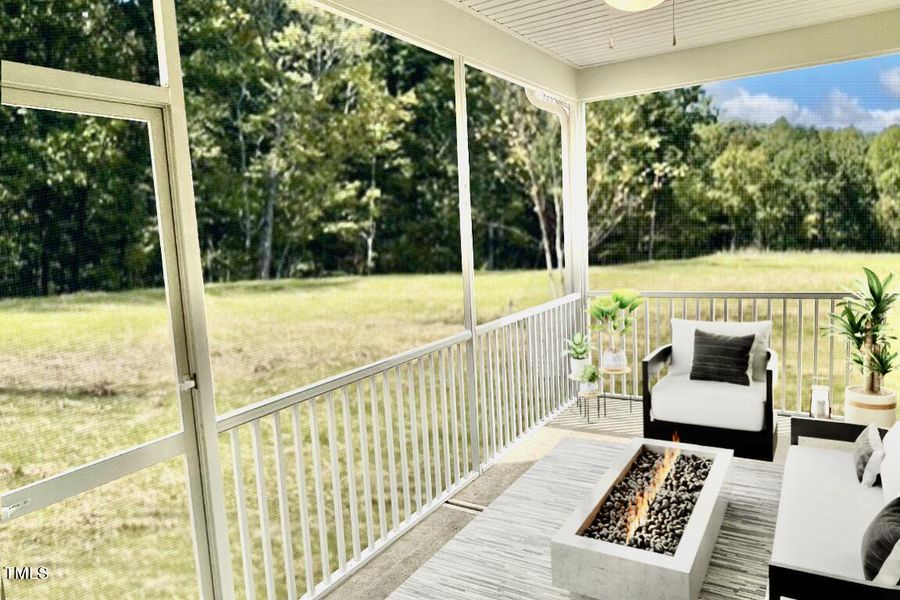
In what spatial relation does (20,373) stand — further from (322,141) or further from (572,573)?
(322,141)

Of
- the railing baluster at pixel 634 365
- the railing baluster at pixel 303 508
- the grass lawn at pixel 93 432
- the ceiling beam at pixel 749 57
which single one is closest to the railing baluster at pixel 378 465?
the railing baluster at pixel 303 508

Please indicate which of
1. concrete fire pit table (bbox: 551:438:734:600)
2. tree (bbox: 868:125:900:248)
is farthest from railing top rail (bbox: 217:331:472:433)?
tree (bbox: 868:125:900:248)

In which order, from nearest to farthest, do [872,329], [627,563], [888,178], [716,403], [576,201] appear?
1. [627,563]
2. [716,403]
3. [872,329]
4. [576,201]
5. [888,178]

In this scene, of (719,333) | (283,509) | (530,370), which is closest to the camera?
(283,509)

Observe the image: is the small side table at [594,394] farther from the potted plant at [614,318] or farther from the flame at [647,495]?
the flame at [647,495]

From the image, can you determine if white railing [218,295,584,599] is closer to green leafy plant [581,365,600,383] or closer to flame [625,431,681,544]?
green leafy plant [581,365,600,383]

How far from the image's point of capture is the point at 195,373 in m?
2.13

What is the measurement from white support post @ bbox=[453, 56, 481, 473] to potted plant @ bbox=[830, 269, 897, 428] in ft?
8.51

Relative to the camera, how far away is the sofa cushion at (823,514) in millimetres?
2062

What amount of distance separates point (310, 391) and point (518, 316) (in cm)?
231

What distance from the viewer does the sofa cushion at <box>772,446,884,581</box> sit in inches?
81.2

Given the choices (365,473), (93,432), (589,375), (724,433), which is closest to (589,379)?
(589,375)

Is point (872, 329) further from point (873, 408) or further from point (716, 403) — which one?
point (716, 403)

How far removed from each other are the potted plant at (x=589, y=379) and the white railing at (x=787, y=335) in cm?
46
